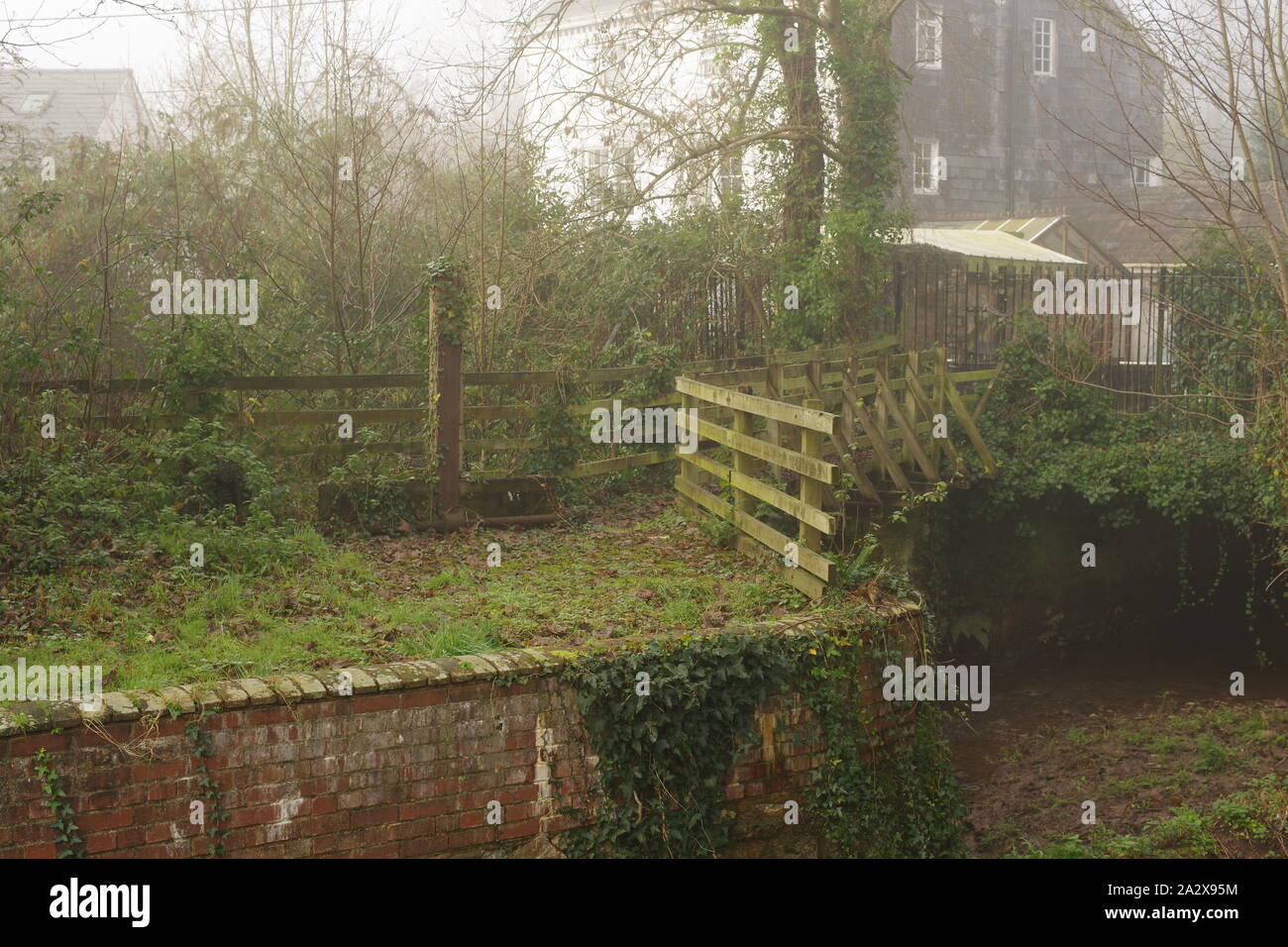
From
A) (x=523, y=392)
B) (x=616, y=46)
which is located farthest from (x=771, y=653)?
(x=616, y=46)

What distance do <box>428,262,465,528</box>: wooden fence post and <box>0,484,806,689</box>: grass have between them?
0.85 m

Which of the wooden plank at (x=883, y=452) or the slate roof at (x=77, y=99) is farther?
the slate roof at (x=77, y=99)

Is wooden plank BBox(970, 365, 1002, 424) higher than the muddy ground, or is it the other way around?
wooden plank BBox(970, 365, 1002, 424)

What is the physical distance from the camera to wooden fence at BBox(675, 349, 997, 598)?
8.35 metres

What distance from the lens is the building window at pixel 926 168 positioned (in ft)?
97.5

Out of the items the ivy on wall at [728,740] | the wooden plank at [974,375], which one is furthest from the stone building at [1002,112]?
the ivy on wall at [728,740]

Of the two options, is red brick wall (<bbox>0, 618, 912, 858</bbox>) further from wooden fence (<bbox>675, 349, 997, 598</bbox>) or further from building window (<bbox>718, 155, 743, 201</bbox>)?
building window (<bbox>718, 155, 743, 201</bbox>)

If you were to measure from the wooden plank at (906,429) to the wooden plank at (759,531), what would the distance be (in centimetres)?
227

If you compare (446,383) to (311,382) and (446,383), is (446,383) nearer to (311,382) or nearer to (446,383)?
(446,383)

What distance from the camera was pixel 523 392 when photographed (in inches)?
540

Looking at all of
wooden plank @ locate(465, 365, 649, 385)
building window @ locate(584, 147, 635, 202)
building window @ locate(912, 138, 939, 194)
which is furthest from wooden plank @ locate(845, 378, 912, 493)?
building window @ locate(912, 138, 939, 194)

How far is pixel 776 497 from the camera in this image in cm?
891

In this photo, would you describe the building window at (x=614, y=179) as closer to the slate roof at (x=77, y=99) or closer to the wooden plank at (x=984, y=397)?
the wooden plank at (x=984, y=397)

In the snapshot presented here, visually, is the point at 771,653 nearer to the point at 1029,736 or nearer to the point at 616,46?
the point at 1029,736
